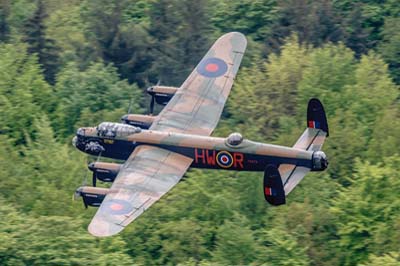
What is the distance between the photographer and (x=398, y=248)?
3095 inches

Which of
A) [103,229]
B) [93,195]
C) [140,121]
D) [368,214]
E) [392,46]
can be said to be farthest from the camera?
[392,46]

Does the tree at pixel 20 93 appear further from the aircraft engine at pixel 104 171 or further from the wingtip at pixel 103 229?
the wingtip at pixel 103 229

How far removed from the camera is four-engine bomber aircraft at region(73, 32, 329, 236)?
239 feet

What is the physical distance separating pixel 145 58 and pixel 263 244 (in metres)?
28.0

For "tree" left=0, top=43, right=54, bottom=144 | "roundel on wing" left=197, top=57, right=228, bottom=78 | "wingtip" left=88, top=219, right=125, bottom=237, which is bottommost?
"tree" left=0, top=43, right=54, bottom=144

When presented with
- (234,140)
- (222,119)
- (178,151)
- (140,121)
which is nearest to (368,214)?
(234,140)

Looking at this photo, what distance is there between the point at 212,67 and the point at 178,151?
25.2 feet

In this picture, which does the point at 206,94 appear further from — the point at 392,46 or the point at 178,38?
the point at 392,46

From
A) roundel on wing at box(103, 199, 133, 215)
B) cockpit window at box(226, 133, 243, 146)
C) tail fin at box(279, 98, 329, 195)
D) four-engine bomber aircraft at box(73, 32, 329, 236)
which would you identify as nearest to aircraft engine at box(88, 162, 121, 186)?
four-engine bomber aircraft at box(73, 32, 329, 236)

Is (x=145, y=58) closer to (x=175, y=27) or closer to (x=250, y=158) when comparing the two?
(x=175, y=27)

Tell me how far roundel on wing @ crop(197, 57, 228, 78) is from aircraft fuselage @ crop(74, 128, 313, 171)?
244 inches

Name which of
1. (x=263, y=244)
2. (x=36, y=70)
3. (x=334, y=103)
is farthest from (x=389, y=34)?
(x=263, y=244)

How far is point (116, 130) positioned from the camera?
78.2 m

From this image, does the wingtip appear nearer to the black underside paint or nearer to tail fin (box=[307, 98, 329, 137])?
the black underside paint
